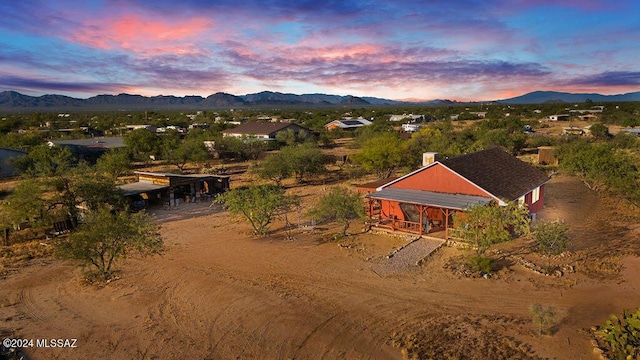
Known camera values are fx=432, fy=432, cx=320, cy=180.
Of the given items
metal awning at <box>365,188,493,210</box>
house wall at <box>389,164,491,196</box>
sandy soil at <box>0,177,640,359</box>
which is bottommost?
sandy soil at <box>0,177,640,359</box>

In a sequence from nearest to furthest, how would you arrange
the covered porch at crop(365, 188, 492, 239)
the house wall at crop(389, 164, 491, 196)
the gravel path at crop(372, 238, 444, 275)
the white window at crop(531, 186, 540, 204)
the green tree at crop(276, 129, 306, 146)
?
1. the gravel path at crop(372, 238, 444, 275)
2. the covered porch at crop(365, 188, 492, 239)
3. the house wall at crop(389, 164, 491, 196)
4. the white window at crop(531, 186, 540, 204)
5. the green tree at crop(276, 129, 306, 146)

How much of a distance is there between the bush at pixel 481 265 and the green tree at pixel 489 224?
2.23 ft

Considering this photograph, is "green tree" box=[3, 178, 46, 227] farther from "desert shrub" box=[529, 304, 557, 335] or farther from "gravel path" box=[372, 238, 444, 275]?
"desert shrub" box=[529, 304, 557, 335]

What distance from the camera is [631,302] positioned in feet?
50.2

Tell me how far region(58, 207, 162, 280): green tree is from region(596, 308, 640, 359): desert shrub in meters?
16.4


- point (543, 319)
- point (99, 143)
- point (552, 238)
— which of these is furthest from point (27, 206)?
point (99, 143)

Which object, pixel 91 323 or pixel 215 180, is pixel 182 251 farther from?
pixel 215 180

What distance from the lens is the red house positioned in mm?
22297

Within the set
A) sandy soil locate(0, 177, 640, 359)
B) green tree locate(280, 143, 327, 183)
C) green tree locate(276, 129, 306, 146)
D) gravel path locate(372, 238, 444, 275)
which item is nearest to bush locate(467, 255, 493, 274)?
sandy soil locate(0, 177, 640, 359)

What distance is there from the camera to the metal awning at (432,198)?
21375mm

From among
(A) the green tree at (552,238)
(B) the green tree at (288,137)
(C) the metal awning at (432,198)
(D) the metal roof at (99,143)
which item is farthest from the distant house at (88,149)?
(A) the green tree at (552,238)

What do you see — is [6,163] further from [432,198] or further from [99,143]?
[432,198]

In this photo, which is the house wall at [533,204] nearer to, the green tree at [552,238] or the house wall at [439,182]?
the house wall at [439,182]

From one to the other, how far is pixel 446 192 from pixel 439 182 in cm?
69
